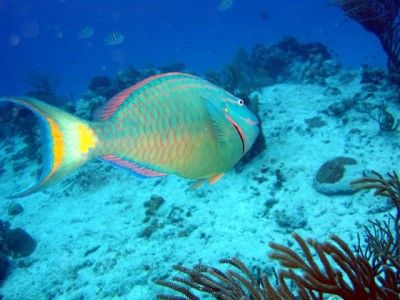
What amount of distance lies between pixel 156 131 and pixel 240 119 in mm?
639

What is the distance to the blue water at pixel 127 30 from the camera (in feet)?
252

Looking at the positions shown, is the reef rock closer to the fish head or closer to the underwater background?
the underwater background

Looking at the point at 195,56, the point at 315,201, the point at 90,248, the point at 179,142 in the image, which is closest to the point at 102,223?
the point at 90,248

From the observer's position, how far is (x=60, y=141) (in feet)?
5.81

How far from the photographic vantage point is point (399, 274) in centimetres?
229

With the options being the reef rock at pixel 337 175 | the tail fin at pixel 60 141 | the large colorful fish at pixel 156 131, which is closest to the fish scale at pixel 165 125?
the large colorful fish at pixel 156 131

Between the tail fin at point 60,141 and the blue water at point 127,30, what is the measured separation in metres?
63.3

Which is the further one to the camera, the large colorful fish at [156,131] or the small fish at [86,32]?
the small fish at [86,32]

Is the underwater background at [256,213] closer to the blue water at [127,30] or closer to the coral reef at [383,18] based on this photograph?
the coral reef at [383,18]

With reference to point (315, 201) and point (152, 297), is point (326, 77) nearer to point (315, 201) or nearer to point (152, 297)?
point (315, 201)

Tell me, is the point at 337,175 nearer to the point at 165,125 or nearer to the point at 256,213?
the point at 256,213

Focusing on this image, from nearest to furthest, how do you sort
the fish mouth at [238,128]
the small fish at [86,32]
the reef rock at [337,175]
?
the fish mouth at [238,128] → the reef rock at [337,175] → the small fish at [86,32]

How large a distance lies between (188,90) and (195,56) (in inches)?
2861

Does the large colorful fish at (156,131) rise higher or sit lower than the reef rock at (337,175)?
higher
